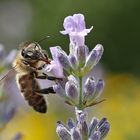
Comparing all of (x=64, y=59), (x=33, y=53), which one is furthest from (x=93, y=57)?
(x=33, y=53)

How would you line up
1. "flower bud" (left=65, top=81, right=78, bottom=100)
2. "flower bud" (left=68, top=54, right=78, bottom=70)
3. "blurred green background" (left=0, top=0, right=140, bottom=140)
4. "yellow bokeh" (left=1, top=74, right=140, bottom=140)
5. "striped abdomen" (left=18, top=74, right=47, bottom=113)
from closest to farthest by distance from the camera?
"flower bud" (left=65, top=81, right=78, bottom=100) → "flower bud" (left=68, top=54, right=78, bottom=70) → "striped abdomen" (left=18, top=74, right=47, bottom=113) → "yellow bokeh" (left=1, top=74, right=140, bottom=140) → "blurred green background" (left=0, top=0, right=140, bottom=140)

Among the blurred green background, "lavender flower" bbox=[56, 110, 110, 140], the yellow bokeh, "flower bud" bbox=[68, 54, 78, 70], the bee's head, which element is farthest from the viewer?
the blurred green background

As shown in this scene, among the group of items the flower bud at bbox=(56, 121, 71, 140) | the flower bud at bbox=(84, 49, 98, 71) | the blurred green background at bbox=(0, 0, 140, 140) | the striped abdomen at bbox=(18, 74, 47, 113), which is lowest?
the blurred green background at bbox=(0, 0, 140, 140)

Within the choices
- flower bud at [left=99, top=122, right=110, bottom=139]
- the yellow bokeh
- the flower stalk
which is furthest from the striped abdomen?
the yellow bokeh

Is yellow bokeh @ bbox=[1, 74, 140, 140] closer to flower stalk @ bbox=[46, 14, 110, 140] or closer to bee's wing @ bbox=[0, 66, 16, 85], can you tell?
bee's wing @ bbox=[0, 66, 16, 85]

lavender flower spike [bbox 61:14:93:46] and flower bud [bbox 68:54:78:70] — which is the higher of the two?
lavender flower spike [bbox 61:14:93:46]

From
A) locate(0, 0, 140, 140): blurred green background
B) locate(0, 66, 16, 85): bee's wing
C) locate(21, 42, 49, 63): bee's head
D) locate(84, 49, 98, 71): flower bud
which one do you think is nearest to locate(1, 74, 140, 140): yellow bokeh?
locate(0, 0, 140, 140): blurred green background

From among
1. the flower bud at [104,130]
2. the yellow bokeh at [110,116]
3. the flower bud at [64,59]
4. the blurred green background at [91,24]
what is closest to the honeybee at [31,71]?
the flower bud at [64,59]

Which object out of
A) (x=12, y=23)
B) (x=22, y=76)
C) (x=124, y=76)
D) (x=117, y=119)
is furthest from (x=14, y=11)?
(x=22, y=76)

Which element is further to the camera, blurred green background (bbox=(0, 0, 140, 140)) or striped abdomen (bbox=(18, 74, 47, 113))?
blurred green background (bbox=(0, 0, 140, 140))
